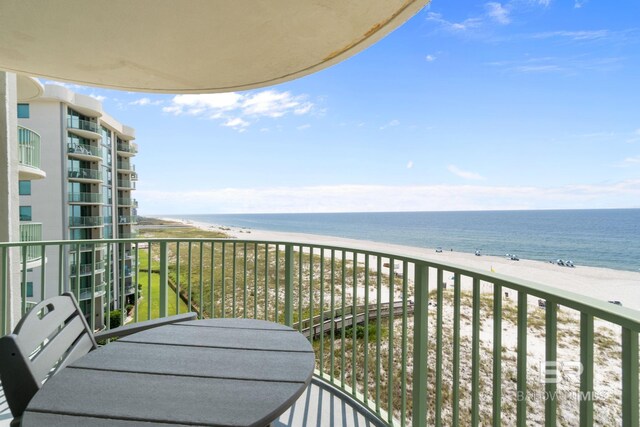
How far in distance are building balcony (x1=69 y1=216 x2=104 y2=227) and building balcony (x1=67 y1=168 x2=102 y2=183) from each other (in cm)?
235

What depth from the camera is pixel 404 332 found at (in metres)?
1.72

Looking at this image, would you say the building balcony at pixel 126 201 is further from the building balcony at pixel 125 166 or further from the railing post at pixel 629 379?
the railing post at pixel 629 379

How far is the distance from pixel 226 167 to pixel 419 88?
138 feet

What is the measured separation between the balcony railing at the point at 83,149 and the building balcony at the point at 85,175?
103cm

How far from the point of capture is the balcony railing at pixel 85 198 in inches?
792

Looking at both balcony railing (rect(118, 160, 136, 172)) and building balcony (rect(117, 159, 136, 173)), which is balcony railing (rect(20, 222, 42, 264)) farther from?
balcony railing (rect(118, 160, 136, 172))

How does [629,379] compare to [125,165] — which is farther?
[125,165]

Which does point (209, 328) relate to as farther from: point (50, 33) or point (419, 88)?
point (419, 88)

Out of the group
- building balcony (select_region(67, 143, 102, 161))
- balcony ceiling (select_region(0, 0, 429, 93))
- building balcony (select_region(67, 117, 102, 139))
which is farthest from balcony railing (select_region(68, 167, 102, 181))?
balcony ceiling (select_region(0, 0, 429, 93))

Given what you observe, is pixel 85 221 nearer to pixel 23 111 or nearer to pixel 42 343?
pixel 23 111

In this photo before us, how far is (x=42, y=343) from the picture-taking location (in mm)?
1350

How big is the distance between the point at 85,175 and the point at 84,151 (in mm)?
1478

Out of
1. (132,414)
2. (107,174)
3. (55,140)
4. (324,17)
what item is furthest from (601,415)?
(107,174)

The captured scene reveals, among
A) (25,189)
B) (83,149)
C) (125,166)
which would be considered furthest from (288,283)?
(125,166)
